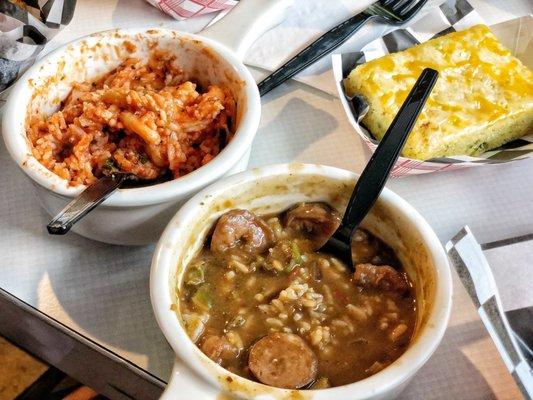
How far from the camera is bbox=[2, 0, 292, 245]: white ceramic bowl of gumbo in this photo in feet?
4.57

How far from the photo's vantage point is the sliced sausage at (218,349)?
46.1 inches

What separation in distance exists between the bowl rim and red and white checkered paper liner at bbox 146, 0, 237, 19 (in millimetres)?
511

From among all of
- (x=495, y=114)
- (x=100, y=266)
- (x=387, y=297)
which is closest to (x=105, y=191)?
(x=100, y=266)

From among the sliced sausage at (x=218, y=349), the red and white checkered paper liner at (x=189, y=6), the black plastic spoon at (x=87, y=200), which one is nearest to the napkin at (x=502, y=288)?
the sliced sausage at (x=218, y=349)

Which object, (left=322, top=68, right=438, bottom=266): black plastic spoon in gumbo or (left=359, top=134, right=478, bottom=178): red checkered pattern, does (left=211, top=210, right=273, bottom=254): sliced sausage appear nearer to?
(left=322, top=68, right=438, bottom=266): black plastic spoon in gumbo

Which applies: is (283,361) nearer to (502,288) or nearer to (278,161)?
(502,288)

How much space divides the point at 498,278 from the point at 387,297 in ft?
1.08

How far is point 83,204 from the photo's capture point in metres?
1.32

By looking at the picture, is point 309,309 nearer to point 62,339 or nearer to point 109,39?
point 62,339

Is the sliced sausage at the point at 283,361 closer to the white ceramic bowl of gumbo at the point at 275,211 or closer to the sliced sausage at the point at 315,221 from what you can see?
the white ceramic bowl of gumbo at the point at 275,211

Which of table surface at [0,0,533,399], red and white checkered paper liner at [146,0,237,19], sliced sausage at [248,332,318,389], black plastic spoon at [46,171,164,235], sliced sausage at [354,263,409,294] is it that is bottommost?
table surface at [0,0,533,399]

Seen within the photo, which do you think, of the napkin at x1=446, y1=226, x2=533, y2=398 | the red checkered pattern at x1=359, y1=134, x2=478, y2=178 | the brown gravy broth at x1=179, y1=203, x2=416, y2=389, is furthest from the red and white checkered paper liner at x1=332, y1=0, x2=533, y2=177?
the brown gravy broth at x1=179, y1=203, x2=416, y2=389

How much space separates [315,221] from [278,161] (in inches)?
17.0

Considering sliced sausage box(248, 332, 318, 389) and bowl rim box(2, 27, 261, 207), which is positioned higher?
bowl rim box(2, 27, 261, 207)
